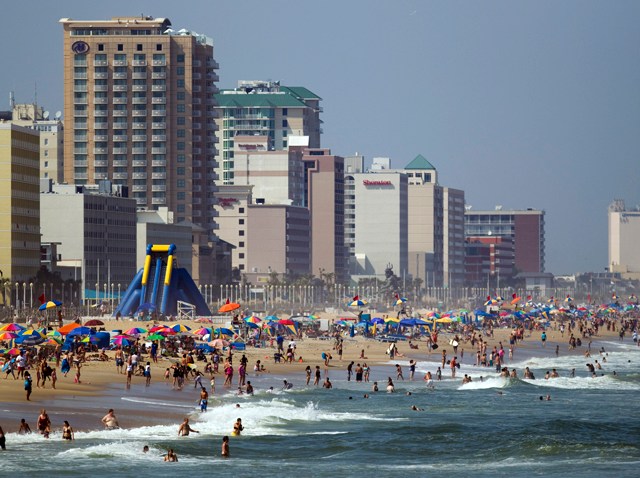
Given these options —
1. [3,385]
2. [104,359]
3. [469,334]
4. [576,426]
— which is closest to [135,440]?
[3,385]

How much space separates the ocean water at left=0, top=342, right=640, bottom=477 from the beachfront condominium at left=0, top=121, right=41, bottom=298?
66.1m

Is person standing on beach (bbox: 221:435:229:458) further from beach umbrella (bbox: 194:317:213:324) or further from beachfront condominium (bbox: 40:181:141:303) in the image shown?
beachfront condominium (bbox: 40:181:141:303)

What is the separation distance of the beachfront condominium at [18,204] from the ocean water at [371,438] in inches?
2602

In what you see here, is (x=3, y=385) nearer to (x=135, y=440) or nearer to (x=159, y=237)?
(x=135, y=440)

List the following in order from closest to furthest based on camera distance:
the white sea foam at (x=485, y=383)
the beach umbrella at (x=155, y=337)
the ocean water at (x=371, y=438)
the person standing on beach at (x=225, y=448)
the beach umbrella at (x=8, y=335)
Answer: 1. the ocean water at (x=371, y=438)
2. the person standing on beach at (x=225, y=448)
3. the beach umbrella at (x=8, y=335)
4. the white sea foam at (x=485, y=383)
5. the beach umbrella at (x=155, y=337)

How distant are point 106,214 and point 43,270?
3149cm

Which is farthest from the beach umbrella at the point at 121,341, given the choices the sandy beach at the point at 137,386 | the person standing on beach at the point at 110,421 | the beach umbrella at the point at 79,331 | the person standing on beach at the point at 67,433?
the person standing on beach at the point at 67,433

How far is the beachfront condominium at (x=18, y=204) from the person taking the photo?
142125 millimetres

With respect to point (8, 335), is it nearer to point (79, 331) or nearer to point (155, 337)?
point (79, 331)

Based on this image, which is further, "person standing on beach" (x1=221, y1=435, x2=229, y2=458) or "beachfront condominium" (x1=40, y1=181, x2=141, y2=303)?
"beachfront condominium" (x1=40, y1=181, x2=141, y2=303)

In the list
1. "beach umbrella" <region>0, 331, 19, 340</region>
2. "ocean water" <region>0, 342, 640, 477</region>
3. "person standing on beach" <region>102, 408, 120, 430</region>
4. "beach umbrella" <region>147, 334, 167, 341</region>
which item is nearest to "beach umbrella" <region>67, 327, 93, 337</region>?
"beach umbrella" <region>147, 334, 167, 341</region>

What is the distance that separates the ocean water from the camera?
48.6 metres

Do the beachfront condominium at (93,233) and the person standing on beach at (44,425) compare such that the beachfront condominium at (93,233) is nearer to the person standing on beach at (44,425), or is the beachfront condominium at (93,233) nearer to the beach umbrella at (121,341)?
the beach umbrella at (121,341)

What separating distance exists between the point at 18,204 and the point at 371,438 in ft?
305
